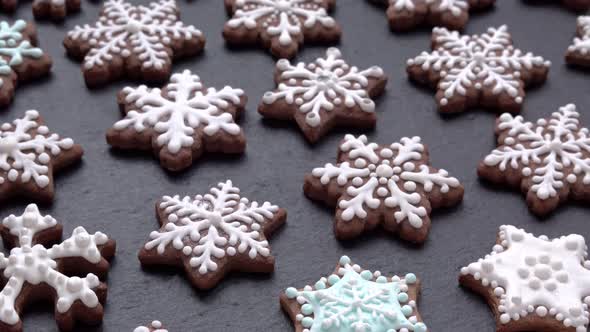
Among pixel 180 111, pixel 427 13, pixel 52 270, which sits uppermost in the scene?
pixel 427 13

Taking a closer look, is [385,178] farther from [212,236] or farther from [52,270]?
[52,270]

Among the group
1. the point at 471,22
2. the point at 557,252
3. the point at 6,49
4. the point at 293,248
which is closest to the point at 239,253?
the point at 293,248

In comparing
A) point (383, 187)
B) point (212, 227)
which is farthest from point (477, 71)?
point (212, 227)

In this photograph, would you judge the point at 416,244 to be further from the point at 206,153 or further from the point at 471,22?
the point at 471,22

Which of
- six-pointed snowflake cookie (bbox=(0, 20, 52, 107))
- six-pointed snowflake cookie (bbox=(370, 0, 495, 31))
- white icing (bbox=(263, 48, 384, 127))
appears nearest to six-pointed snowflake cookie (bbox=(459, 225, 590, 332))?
white icing (bbox=(263, 48, 384, 127))

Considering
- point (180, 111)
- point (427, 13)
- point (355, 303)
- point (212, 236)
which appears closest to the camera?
point (355, 303)

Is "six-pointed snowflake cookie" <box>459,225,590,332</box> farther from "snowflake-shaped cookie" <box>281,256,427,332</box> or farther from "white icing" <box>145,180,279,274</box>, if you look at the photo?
"white icing" <box>145,180,279,274</box>

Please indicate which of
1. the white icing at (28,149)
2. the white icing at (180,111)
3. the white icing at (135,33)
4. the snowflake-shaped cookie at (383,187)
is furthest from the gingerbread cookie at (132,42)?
the snowflake-shaped cookie at (383,187)
